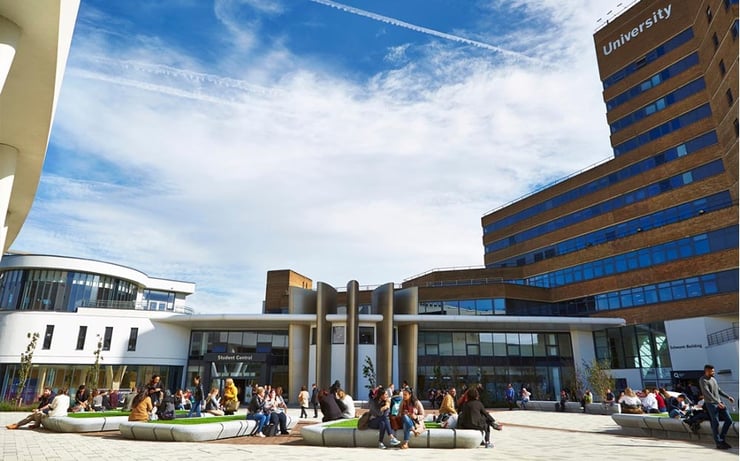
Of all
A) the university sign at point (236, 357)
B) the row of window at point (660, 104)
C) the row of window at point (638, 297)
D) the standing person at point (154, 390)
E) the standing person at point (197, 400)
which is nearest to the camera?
the standing person at point (154, 390)

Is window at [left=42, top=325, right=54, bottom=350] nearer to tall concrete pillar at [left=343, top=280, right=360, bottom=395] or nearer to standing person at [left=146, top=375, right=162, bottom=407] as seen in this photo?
tall concrete pillar at [left=343, top=280, right=360, bottom=395]

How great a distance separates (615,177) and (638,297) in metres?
11.4

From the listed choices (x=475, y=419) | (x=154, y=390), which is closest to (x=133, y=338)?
(x=154, y=390)

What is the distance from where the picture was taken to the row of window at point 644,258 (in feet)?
112

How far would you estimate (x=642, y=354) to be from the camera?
36.7m

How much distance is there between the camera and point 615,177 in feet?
143

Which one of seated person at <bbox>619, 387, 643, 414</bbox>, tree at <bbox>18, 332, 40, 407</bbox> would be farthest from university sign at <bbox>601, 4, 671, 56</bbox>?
tree at <bbox>18, 332, 40, 407</bbox>

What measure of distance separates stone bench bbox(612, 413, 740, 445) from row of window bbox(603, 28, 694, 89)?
125 feet

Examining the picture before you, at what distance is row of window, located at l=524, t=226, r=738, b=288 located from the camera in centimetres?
3406

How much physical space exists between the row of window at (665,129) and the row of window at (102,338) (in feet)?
A: 144

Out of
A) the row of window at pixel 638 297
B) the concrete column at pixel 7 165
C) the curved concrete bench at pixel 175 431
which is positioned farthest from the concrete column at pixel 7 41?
the row of window at pixel 638 297

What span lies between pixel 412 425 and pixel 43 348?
32.1 m

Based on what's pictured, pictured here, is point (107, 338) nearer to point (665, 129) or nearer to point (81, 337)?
point (81, 337)

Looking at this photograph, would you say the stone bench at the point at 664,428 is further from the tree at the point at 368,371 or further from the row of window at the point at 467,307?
the row of window at the point at 467,307
